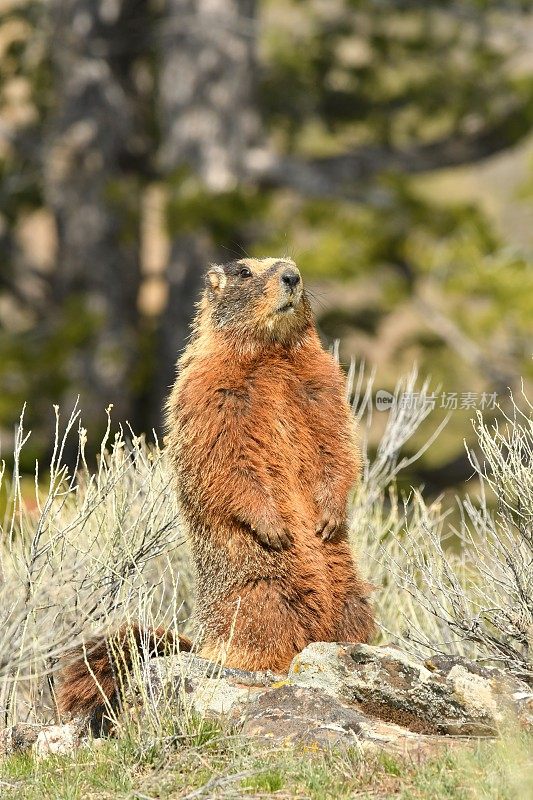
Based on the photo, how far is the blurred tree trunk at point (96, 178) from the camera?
1577cm

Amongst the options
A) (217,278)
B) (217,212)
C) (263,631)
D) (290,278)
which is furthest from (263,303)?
(217,212)

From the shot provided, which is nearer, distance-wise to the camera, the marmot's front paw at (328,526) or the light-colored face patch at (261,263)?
the marmot's front paw at (328,526)

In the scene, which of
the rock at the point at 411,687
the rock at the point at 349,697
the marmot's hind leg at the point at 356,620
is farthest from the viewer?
the marmot's hind leg at the point at 356,620

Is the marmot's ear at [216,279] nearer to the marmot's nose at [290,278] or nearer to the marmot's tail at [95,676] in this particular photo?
the marmot's nose at [290,278]

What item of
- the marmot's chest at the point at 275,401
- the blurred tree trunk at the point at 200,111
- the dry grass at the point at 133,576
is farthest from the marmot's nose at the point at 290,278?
the blurred tree trunk at the point at 200,111

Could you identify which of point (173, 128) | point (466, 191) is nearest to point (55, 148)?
point (173, 128)

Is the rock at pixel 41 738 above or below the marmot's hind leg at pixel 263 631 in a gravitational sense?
below

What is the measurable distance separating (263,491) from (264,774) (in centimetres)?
146

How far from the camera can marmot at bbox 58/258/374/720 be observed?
5.54 meters

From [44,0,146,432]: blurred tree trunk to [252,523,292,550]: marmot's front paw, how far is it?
33.0ft

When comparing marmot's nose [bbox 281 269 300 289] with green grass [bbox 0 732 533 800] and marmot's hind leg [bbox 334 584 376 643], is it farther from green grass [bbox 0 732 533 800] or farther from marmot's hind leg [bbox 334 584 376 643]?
green grass [bbox 0 732 533 800]

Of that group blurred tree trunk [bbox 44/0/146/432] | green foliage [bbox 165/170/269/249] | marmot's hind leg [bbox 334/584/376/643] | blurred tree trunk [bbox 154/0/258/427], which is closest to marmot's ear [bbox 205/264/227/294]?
marmot's hind leg [bbox 334/584/376/643]

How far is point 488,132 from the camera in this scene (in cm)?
1527

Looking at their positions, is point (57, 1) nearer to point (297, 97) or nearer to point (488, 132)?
point (297, 97)
